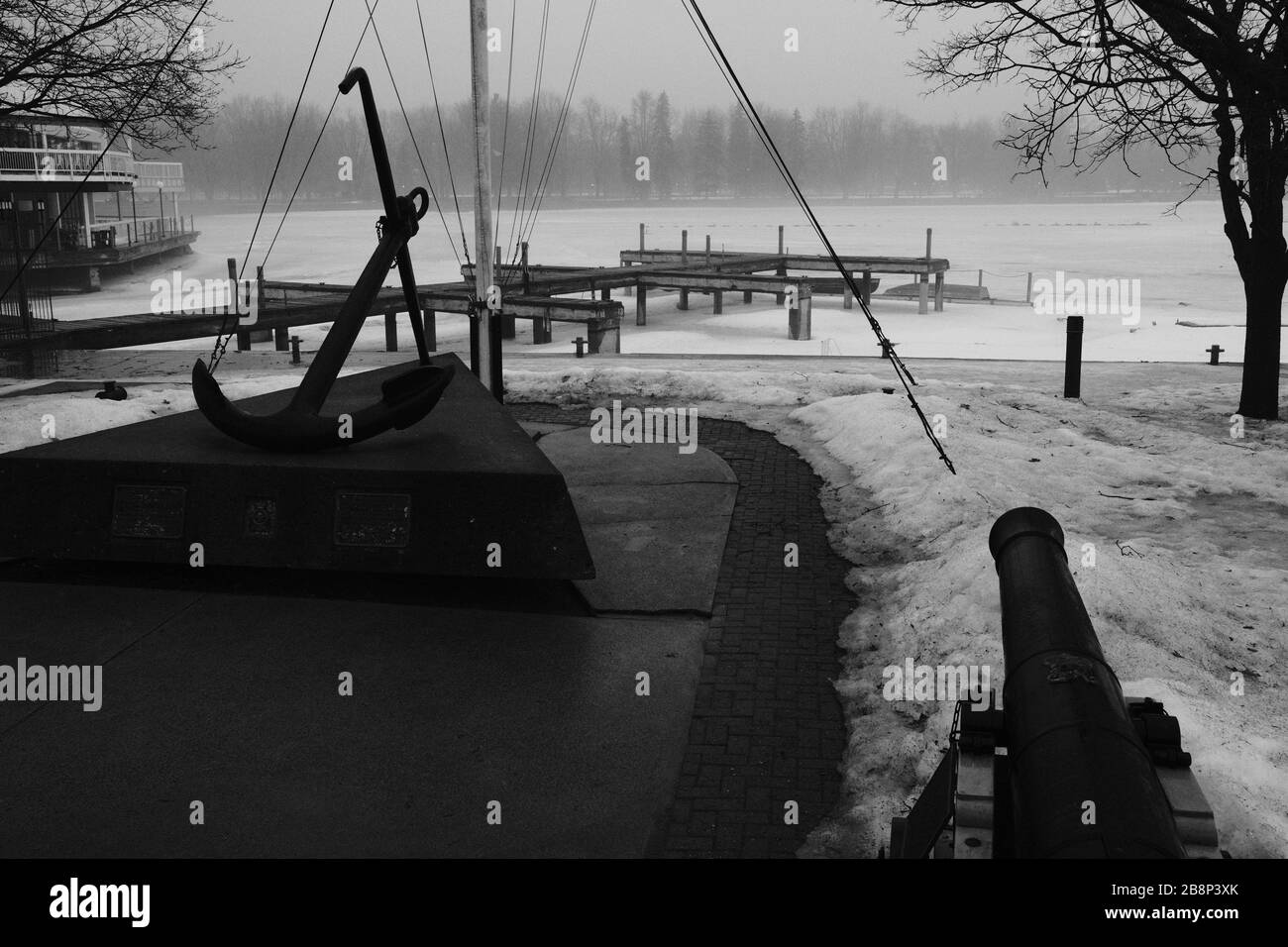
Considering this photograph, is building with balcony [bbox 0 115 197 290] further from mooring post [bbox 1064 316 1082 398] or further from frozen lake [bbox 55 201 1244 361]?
mooring post [bbox 1064 316 1082 398]

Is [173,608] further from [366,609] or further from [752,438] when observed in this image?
[752,438]

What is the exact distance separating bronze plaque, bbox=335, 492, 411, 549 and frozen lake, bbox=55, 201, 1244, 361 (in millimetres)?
15015

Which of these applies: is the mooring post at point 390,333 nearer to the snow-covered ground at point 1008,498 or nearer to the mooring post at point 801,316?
the snow-covered ground at point 1008,498

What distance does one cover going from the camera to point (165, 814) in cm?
406

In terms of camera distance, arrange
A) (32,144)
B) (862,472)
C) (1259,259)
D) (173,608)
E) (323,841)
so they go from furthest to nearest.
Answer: (32,144) → (1259,259) → (862,472) → (173,608) → (323,841)

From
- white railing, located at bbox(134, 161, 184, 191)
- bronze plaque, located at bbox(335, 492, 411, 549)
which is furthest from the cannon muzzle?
white railing, located at bbox(134, 161, 184, 191)

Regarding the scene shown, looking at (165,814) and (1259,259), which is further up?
(1259,259)

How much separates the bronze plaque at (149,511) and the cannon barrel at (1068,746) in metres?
4.67

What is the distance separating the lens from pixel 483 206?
476 inches

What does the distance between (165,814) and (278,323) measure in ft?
52.8

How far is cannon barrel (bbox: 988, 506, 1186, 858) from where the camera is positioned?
220 cm

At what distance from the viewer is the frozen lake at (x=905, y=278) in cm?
2375

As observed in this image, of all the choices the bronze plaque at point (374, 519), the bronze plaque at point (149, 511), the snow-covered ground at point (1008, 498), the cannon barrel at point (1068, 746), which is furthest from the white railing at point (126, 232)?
the cannon barrel at point (1068, 746)
